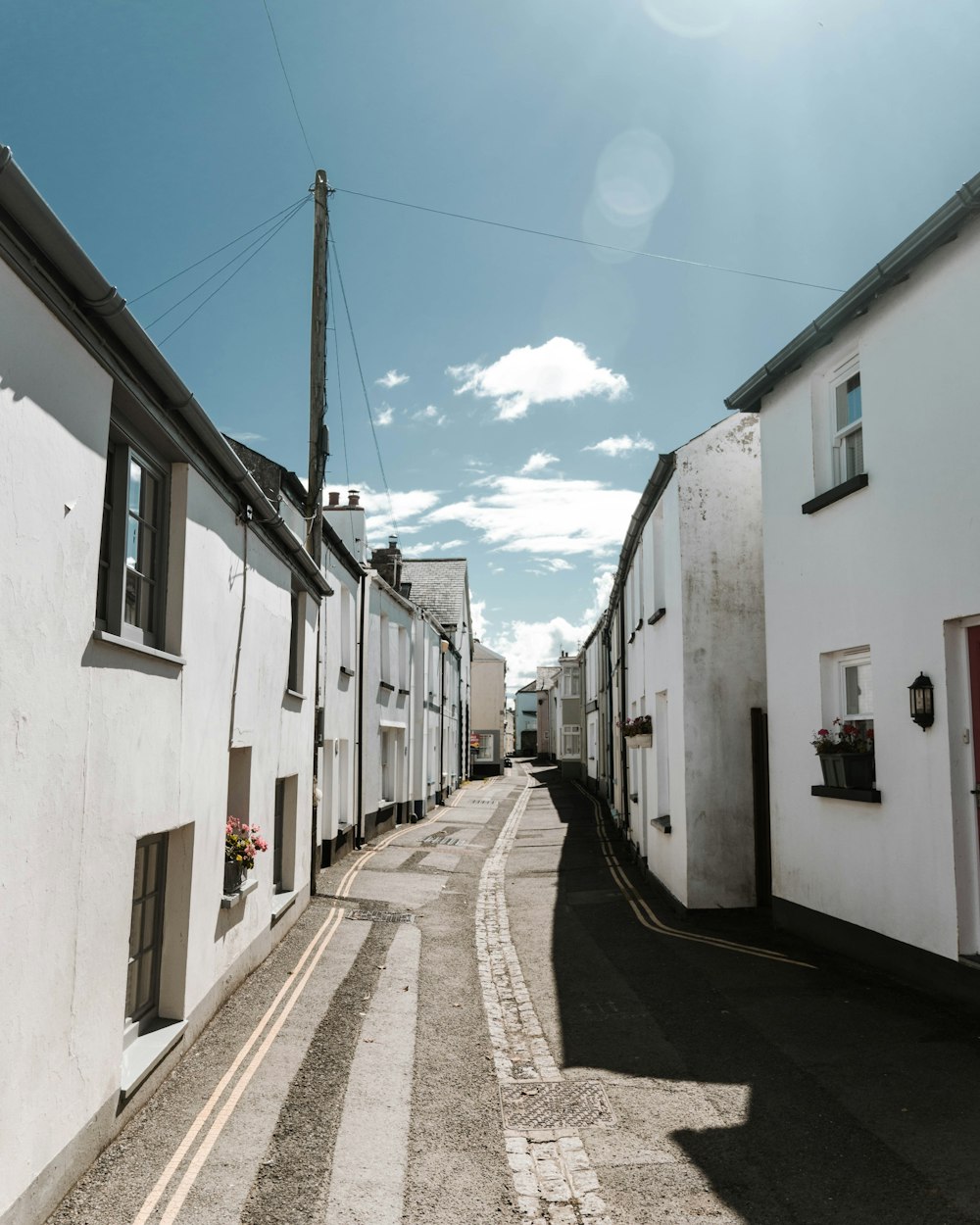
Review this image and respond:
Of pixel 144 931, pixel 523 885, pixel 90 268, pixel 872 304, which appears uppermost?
pixel 872 304

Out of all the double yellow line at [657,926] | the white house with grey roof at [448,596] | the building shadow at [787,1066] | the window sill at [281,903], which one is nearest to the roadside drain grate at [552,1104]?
the building shadow at [787,1066]

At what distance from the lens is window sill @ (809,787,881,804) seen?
855 cm

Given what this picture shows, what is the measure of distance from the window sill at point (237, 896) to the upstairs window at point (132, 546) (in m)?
2.70

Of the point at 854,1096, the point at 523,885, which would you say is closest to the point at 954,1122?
the point at 854,1096

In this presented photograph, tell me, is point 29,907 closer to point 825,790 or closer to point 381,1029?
point 381,1029

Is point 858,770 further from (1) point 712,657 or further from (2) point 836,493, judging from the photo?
(1) point 712,657

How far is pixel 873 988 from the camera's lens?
815 cm

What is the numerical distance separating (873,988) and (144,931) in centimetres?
620

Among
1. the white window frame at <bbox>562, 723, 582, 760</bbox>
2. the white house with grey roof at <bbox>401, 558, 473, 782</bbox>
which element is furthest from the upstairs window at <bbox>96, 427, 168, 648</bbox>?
the white window frame at <bbox>562, 723, 582, 760</bbox>

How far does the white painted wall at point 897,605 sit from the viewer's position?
24.5 ft

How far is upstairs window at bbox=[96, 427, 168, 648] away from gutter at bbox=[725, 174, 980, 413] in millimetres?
6519

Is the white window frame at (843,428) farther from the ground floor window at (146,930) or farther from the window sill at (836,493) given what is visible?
the ground floor window at (146,930)

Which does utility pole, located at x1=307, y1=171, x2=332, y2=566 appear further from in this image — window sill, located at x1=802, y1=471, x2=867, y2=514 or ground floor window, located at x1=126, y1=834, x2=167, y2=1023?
ground floor window, located at x1=126, y1=834, x2=167, y2=1023

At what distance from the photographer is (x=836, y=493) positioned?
9336mm
